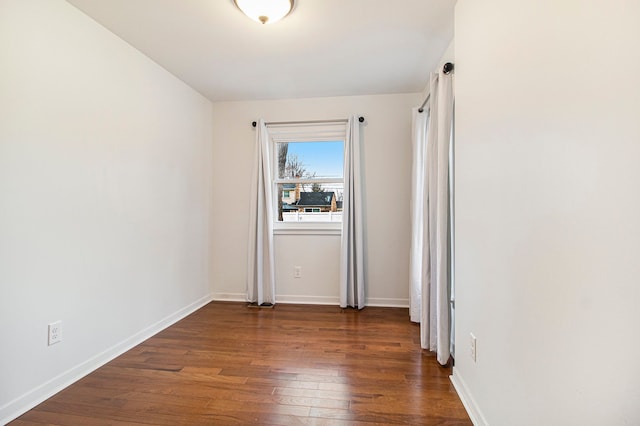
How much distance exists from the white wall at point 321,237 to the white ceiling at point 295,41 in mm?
307

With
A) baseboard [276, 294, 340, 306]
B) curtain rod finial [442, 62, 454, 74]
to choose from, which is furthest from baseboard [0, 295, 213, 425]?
curtain rod finial [442, 62, 454, 74]

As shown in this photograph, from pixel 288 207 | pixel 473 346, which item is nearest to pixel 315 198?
pixel 288 207

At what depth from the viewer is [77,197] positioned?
1.83 metres

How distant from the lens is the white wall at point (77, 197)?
1.50 m

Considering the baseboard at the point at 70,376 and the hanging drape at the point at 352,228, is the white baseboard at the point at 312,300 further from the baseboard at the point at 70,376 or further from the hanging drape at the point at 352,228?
the baseboard at the point at 70,376

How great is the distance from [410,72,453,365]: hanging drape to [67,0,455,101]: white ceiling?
15.3 inches

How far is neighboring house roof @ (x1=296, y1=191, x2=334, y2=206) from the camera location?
344 centimetres

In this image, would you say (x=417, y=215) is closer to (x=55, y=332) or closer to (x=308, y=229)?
(x=308, y=229)

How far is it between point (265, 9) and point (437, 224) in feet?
5.79

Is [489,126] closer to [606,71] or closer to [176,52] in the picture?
[606,71]

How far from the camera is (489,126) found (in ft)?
4.35

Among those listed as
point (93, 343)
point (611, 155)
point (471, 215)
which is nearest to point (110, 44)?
point (93, 343)

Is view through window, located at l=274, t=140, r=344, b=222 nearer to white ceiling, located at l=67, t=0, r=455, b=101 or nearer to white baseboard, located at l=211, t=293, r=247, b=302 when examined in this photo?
white ceiling, located at l=67, t=0, r=455, b=101

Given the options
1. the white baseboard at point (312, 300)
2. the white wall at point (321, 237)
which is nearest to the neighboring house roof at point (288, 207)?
the white wall at point (321, 237)
